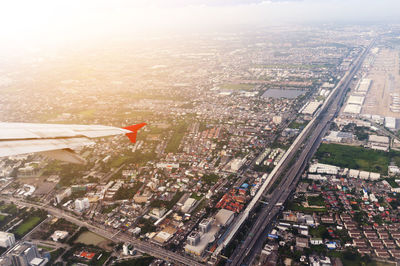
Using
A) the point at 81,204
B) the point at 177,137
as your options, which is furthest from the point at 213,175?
the point at 81,204

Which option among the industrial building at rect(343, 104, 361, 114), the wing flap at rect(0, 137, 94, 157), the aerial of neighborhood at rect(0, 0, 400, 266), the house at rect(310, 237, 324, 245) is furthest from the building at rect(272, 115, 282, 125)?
the wing flap at rect(0, 137, 94, 157)

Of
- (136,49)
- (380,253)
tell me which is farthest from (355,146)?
(136,49)

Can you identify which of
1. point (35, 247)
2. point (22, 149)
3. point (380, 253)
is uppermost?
point (22, 149)

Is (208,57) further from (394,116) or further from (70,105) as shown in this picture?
(394,116)

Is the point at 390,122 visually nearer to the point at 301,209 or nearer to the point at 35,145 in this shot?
the point at 301,209

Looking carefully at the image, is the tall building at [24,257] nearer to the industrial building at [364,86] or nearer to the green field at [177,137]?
the green field at [177,137]

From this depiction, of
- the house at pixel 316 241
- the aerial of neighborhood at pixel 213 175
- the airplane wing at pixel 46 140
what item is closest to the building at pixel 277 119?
the aerial of neighborhood at pixel 213 175

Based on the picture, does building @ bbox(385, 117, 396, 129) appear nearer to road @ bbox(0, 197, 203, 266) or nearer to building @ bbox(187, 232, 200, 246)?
building @ bbox(187, 232, 200, 246)
